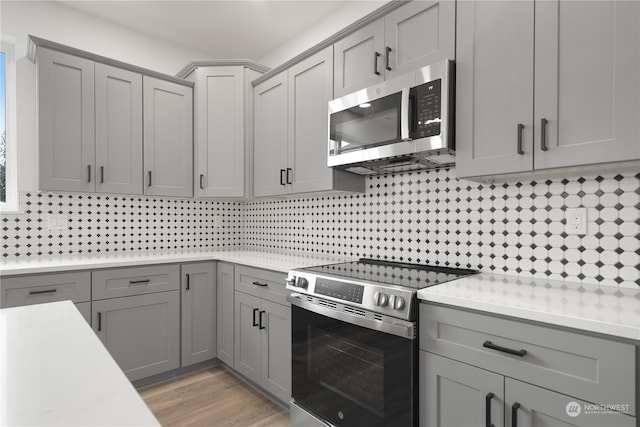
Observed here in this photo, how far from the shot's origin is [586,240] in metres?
1.55

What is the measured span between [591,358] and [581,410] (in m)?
0.16

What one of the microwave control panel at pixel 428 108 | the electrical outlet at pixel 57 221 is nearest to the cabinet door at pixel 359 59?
the microwave control panel at pixel 428 108

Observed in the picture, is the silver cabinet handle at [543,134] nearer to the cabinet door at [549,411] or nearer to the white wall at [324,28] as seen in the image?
the cabinet door at [549,411]

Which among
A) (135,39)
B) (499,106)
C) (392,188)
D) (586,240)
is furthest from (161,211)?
(586,240)

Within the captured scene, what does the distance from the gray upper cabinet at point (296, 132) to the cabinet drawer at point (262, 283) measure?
0.61 m

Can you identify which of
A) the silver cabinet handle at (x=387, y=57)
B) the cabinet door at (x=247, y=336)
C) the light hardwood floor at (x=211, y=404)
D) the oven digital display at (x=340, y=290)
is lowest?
the light hardwood floor at (x=211, y=404)

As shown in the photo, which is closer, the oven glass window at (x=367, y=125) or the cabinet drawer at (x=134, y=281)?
the oven glass window at (x=367, y=125)

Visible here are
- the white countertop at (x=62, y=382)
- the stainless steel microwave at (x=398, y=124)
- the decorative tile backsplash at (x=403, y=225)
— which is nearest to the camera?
the white countertop at (x=62, y=382)

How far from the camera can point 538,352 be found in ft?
3.69

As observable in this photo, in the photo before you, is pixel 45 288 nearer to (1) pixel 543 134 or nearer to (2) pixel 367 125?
(2) pixel 367 125

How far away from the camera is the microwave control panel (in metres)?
1.67

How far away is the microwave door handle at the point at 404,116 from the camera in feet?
5.74

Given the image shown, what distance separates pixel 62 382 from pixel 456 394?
4.07 ft

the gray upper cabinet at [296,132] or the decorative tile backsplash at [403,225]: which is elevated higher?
the gray upper cabinet at [296,132]
